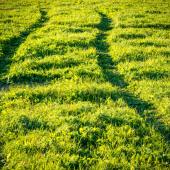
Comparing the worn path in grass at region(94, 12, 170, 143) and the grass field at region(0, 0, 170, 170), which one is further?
the worn path in grass at region(94, 12, 170, 143)

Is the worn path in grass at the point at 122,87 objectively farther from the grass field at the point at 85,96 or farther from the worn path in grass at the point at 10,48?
the worn path in grass at the point at 10,48

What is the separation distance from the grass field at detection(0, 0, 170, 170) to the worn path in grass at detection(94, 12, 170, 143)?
28mm

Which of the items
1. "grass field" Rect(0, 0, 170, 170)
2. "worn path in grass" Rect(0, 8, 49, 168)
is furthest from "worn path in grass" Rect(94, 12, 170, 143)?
"worn path in grass" Rect(0, 8, 49, 168)

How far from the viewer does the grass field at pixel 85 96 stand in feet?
22.8

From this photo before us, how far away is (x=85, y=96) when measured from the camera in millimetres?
9805

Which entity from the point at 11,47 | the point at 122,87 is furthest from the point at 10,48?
the point at 122,87

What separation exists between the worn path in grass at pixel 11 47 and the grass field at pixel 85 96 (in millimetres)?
43

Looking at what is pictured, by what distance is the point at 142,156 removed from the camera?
6863mm

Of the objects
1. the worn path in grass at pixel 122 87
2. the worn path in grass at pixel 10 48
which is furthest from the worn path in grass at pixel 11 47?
the worn path in grass at pixel 122 87

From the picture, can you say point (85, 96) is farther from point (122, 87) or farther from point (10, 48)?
point (10, 48)

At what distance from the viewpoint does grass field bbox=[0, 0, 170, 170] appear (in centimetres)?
696

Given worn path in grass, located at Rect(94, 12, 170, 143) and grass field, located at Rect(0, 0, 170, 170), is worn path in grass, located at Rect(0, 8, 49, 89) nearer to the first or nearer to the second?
grass field, located at Rect(0, 0, 170, 170)

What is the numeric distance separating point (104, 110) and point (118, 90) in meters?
1.68

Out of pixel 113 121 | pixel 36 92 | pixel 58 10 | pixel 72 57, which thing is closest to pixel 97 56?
pixel 72 57
